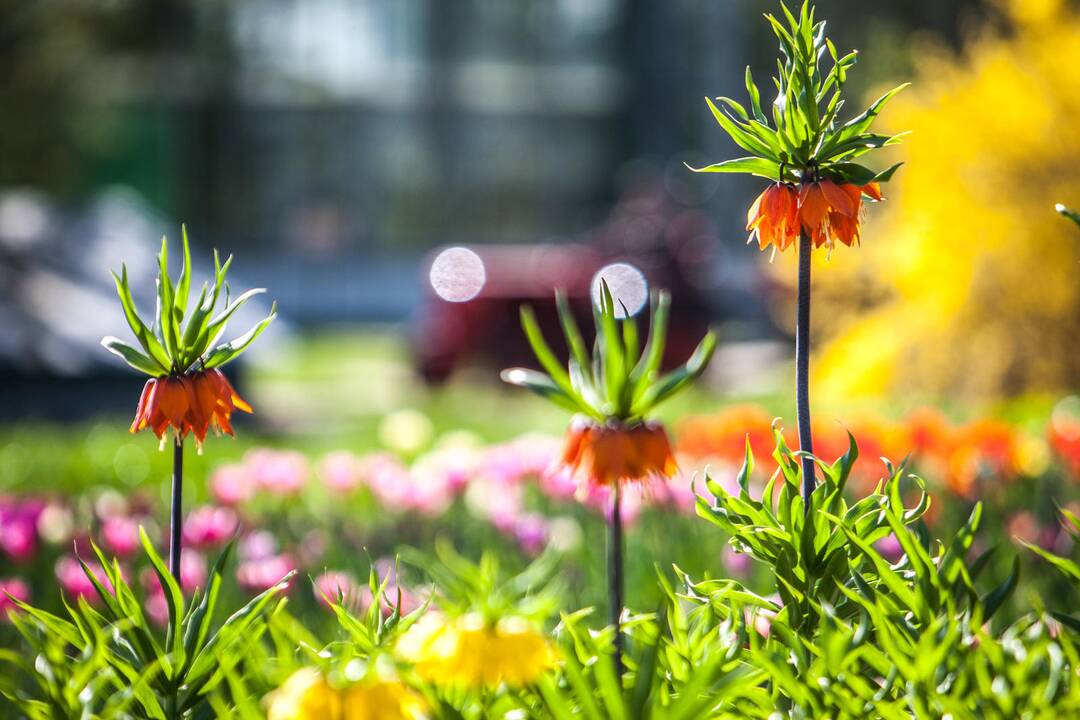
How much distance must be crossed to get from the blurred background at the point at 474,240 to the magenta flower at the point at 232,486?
0.04 feet

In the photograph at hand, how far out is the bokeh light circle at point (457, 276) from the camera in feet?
36.0

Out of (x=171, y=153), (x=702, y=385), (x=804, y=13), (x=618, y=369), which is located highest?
(x=171, y=153)

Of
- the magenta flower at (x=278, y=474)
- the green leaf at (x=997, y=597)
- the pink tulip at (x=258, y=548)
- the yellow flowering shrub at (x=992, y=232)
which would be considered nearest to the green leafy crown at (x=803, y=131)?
the green leaf at (x=997, y=597)

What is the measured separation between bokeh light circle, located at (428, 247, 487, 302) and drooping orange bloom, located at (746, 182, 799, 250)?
30.9ft

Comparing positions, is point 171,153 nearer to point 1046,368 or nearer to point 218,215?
point 218,215

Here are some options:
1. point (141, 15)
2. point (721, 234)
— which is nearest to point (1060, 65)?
point (141, 15)

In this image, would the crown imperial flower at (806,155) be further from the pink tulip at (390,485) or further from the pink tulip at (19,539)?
the pink tulip at (390,485)

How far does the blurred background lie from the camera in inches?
158

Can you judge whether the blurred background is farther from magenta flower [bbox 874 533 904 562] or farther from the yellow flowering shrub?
magenta flower [bbox 874 533 904 562]

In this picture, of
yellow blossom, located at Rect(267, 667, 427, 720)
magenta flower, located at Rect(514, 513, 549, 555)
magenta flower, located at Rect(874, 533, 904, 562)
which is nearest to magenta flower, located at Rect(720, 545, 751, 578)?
magenta flower, located at Rect(874, 533, 904, 562)

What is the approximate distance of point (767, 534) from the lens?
4.73ft

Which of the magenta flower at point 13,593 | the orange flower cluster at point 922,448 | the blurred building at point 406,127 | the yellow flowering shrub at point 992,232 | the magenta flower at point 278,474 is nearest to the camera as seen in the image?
the magenta flower at point 13,593

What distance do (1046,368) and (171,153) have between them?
24.8 metres

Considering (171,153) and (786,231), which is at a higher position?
→ (171,153)
